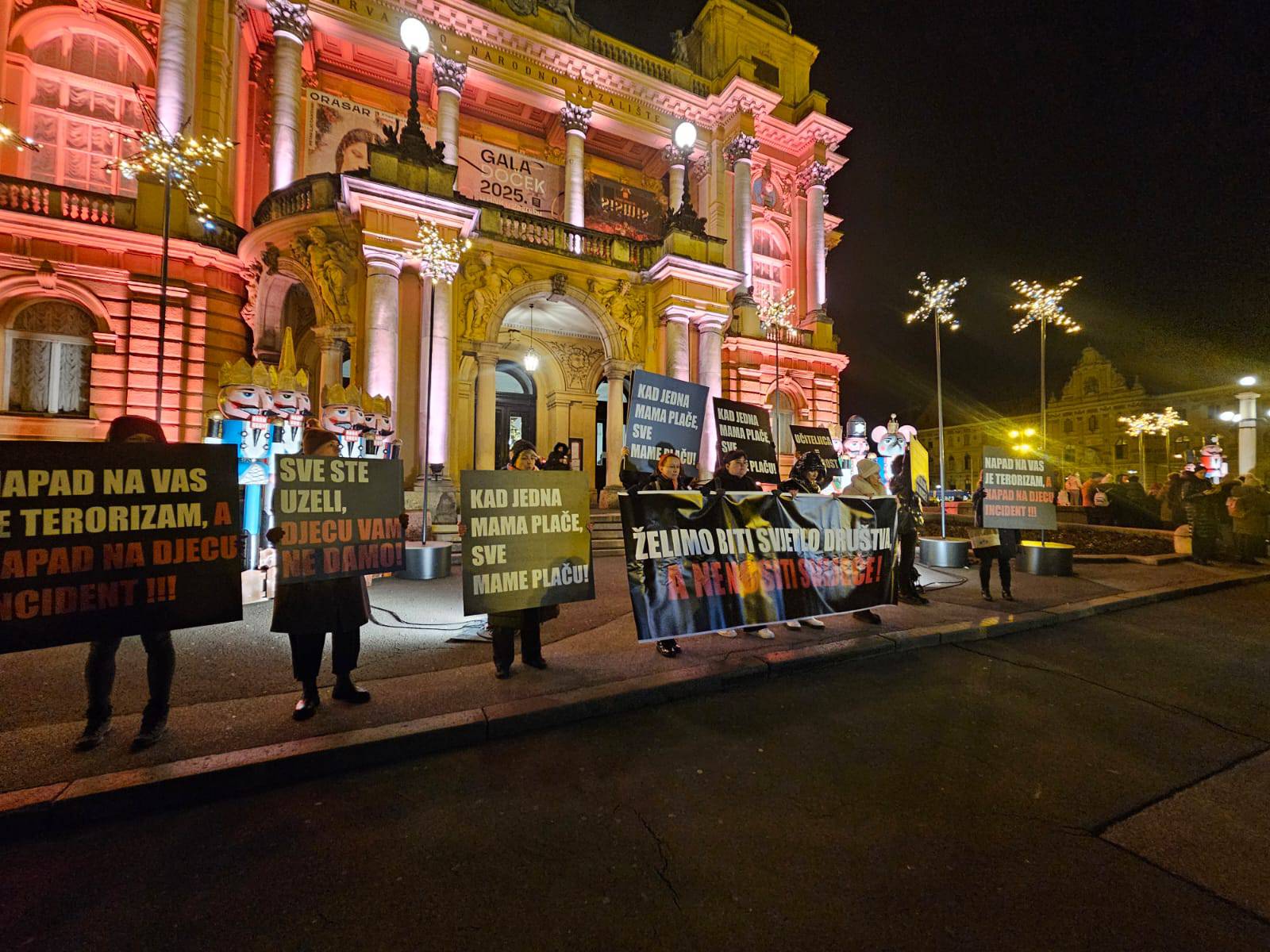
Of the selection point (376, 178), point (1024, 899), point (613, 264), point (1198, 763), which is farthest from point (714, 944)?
point (613, 264)

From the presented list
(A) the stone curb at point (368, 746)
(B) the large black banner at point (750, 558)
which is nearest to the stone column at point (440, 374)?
(B) the large black banner at point (750, 558)

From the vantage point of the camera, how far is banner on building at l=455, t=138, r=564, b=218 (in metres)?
18.6

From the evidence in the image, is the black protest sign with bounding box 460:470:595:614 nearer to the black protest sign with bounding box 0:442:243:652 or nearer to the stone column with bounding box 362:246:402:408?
the black protest sign with bounding box 0:442:243:652

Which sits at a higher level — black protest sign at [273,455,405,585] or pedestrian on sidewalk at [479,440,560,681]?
black protest sign at [273,455,405,585]

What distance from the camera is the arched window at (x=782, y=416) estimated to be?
22688mm

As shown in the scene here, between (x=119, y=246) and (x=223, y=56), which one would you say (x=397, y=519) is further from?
(x=223, y=56)

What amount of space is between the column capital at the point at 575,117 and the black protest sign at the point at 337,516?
63.6ft

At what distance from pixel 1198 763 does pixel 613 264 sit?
52.0 feet

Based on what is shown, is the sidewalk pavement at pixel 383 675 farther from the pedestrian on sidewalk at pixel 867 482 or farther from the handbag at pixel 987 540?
the pedestrian on sidewalk at pixel 867 482

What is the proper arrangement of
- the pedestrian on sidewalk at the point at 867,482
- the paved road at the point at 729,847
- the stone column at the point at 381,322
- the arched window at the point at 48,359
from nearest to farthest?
the paved road at the point at 729,847 < the pedestrian on sidewalk at the point at 867,482 < the stone column at the point at 381,322 < the arched window at the point at 48,359

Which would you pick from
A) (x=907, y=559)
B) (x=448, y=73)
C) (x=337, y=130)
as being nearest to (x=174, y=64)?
(x=337, y=130)

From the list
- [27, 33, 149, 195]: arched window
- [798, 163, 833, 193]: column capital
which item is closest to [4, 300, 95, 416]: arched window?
[27, 33, 149, 195]: arched window

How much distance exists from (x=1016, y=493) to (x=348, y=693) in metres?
8.79

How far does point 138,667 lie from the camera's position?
4520 mm
